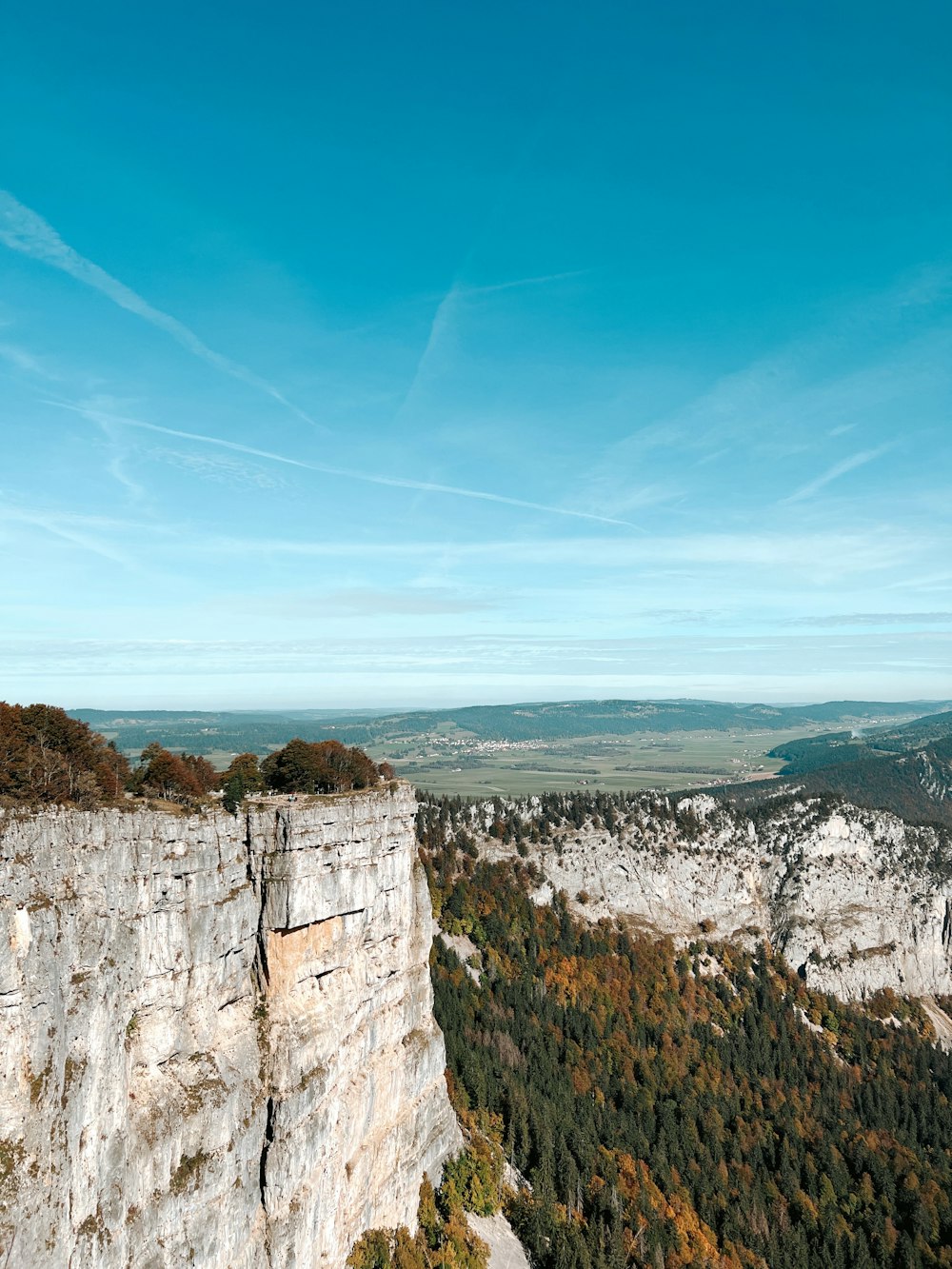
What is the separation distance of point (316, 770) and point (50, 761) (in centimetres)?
1865

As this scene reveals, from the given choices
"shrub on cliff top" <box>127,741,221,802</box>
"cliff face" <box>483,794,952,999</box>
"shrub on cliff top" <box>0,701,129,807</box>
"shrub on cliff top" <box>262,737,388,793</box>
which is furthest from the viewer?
"cliff face" <box>483,794,952,999</box>

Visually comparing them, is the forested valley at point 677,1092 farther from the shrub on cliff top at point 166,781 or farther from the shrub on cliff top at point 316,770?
the shrub on cliff top at point 166,781

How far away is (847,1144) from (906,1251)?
1479 cm

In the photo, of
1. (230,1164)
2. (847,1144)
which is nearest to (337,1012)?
(230,1164)

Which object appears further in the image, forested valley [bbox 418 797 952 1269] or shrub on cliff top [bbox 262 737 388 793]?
forested valley [bbox 418 797 952 1269]

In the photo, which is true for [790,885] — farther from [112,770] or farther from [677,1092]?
[112,770]

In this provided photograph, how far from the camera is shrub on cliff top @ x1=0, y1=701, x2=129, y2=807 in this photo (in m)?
29.8

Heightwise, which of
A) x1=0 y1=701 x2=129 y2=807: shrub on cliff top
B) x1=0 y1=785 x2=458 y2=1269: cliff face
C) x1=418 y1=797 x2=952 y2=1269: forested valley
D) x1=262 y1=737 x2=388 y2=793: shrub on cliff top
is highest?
x1=0 y1=701 x2=129 y2=807: shrub on cliff top

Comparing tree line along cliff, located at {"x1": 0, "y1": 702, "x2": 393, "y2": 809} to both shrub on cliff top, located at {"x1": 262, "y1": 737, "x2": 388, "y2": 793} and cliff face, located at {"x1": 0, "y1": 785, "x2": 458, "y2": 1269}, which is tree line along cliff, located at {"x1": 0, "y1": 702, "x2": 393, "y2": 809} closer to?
shrub on cliff top, located at {"x1": 262, "y1": 737, "x2": 388, "y2": 793}

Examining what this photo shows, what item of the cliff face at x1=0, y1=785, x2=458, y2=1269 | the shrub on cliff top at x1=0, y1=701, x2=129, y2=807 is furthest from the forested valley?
the shrub on cliff top at x1=0, y1=701, x2=129, y2=807

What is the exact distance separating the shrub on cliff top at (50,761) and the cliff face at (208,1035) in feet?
11.5

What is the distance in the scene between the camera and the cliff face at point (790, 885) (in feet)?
380

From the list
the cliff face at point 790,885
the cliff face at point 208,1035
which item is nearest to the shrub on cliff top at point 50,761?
the cliff face at point 208,1035

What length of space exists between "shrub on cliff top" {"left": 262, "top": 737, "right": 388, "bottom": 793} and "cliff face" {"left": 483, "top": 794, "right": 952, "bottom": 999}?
210ft
